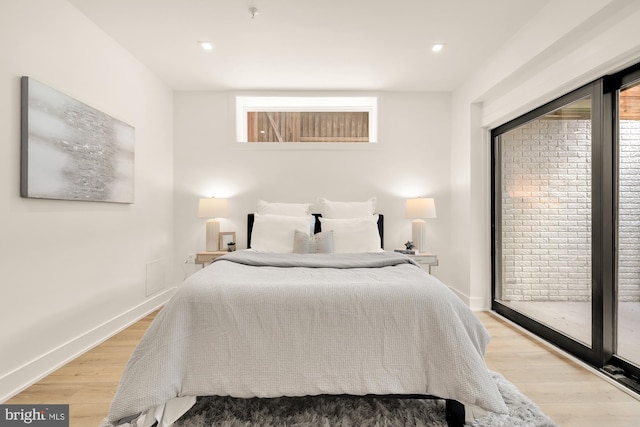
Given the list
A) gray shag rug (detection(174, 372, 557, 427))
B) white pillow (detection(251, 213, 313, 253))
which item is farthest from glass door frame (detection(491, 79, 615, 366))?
white pillow (detection(251, 213, 313, 253))

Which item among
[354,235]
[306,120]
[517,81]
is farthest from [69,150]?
[517,81]

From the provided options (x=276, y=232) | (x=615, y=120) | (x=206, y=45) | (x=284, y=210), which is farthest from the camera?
(x=284, y=210)

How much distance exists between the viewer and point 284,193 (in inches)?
173

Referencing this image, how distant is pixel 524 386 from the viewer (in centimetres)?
215

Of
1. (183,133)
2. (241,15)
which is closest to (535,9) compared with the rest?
(241,15)

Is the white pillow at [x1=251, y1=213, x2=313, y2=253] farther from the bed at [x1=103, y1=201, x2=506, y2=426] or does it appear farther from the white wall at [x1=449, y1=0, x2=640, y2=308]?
the white wall at [x1=449, y1=0, x2=640, y2=308]

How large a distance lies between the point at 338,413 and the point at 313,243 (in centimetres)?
163

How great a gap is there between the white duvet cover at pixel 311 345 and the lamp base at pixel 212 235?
7.67ft

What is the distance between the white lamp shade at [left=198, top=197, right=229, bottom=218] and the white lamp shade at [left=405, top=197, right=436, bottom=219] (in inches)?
84.4

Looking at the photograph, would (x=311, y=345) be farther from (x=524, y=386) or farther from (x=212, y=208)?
(x=212, y=208)

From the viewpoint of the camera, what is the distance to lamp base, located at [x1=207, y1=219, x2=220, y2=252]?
4.03 meters

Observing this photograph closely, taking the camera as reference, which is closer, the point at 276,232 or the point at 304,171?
the point at 276,232

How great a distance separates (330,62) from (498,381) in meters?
3.07

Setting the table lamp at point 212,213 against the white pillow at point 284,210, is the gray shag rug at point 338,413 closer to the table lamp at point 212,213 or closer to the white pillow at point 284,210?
the white pillow at point 284,210
